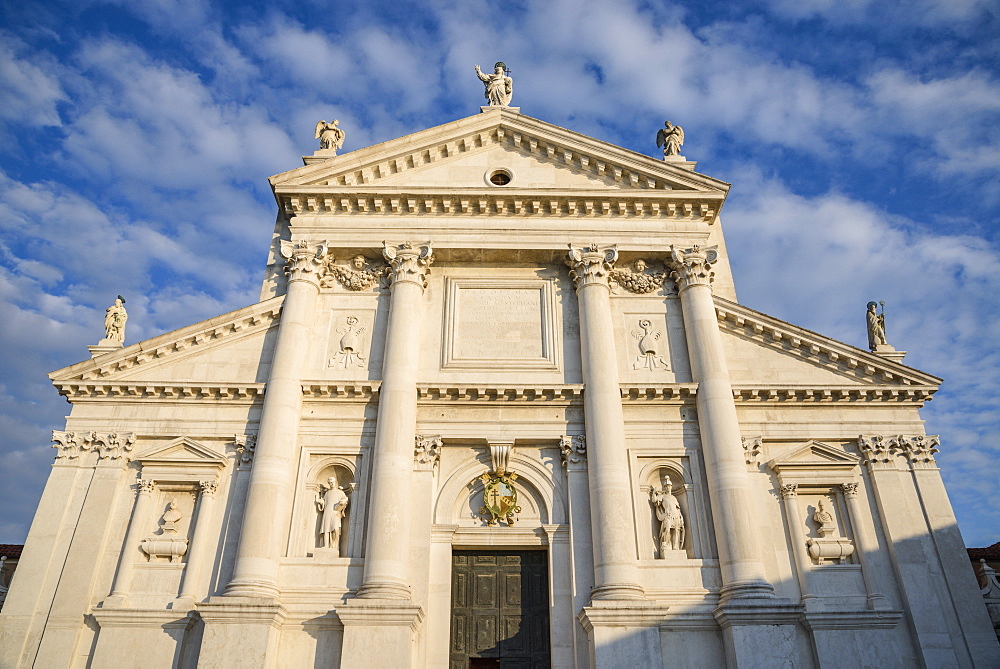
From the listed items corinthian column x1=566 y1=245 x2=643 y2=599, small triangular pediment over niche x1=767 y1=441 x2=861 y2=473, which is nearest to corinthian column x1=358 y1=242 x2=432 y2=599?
corinthian column x1=566 y1=245 x2=643 y2=599

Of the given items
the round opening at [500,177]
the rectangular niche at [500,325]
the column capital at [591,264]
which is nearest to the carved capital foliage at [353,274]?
the rectangular niche at [500,325]

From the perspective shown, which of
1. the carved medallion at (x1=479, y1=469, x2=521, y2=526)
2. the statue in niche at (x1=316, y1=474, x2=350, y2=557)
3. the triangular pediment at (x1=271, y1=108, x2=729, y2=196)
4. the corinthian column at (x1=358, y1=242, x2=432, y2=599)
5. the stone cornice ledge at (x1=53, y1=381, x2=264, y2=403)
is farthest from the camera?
the triangular pediment at (x1=271, y1=108, x2=729, y2=196)

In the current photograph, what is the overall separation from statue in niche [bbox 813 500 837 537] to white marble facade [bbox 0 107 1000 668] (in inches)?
2.3

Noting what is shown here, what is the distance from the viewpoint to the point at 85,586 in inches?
663

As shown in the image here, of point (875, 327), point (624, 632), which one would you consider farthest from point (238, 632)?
point (875, 327)

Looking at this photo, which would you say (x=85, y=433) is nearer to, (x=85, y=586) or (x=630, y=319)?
(x=85, y=586)

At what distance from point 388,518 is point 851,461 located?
11.0 meters

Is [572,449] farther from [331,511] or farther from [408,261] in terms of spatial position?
[408,261]

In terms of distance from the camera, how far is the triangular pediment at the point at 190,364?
19.0 m

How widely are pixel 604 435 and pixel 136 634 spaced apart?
11.0 m

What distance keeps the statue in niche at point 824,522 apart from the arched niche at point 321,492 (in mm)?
10651

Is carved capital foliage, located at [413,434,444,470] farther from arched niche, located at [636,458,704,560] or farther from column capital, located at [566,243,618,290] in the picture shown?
column capital, located at [566,243,618,290]

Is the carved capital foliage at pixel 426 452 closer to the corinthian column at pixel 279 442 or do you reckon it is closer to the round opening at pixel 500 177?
the corinthian column at pixel 279 442

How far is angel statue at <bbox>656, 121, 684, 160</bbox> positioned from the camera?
23128 millimetres
